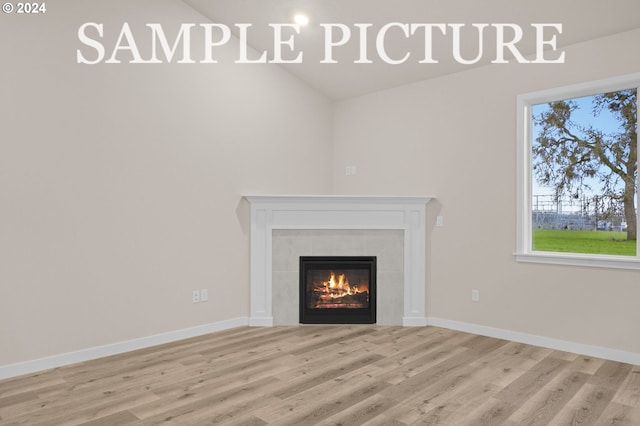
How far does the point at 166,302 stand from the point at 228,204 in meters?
1.17

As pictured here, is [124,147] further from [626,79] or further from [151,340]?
[626,79]

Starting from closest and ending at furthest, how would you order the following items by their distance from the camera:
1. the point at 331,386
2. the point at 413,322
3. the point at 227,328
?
the point at 331,386 < the point at 227,328 < the point at 413,322

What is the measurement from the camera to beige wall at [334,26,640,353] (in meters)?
3.59

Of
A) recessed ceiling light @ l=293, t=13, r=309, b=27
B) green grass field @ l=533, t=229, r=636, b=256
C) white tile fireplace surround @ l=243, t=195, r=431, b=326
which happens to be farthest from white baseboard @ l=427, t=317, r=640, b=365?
recessed ceiling light @ l=293, t=13, r=309, b=27

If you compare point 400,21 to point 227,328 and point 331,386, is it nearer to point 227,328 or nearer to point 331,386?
point 331,386

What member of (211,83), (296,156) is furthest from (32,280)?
(296,156)

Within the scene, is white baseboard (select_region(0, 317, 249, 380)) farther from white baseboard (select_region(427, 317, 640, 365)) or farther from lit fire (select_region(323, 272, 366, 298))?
white baseboard (select_region(427, 317, 640, 365))

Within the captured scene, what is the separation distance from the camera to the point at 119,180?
146 inches

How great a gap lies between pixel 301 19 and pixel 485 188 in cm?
248

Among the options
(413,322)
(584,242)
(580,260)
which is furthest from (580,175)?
(413,322)

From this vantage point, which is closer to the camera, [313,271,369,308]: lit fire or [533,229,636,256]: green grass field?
[533,229,636,256]: green grass field

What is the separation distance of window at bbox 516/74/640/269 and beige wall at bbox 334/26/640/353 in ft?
0.36

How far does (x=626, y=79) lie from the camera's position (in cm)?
349

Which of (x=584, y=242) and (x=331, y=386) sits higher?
(x=584, y=242)
